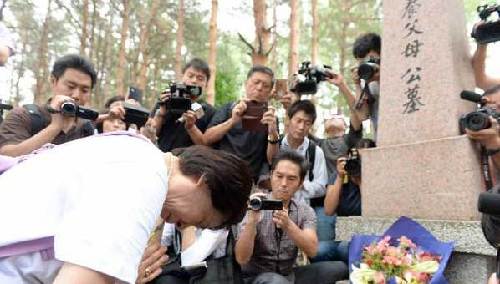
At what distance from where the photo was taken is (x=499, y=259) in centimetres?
164

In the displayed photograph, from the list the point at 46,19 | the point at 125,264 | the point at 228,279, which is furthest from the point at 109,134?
the point at 46,19

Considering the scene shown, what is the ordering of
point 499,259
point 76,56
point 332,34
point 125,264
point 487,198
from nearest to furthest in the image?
point 125,264 → point 487,198 → point 499,259 → point 76,56 → point 332,34

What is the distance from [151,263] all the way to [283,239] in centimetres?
133

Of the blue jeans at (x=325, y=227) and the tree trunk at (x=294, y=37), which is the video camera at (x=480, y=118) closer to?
the blue jeans at (x=325, y=227)

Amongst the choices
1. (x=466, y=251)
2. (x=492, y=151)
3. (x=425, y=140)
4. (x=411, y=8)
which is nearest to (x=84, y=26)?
(x=411, y=8)

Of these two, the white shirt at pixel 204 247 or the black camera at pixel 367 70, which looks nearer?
the white shirt at pixel 204 247

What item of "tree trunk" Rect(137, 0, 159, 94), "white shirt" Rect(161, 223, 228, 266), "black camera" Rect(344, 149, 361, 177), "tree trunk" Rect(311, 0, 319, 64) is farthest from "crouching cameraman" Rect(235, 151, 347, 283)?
"tree trunk" Rect(137, 0, 159, 94)

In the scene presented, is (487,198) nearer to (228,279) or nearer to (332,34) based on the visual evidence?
(228,279)

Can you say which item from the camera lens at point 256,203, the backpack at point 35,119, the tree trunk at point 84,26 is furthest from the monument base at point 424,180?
the tree trunk at point 84,26

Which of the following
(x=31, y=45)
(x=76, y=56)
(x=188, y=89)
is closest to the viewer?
(x=76, y=56)

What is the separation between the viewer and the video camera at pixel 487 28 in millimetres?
3146

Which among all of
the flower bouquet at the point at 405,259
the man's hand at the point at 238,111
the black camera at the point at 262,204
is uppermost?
A: the man's hand at the point at 238,111

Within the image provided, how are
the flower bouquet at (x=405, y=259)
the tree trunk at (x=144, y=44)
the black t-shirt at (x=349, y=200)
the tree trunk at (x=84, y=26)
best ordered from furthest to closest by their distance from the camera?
the tree trunk at (x=144, y=44) < the tree trunk at (x=84, y=26) < the black t-shirt at (x=349, y=200) < the flower bouquet at (x=405, y=259)

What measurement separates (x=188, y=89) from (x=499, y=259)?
97.7 inches
